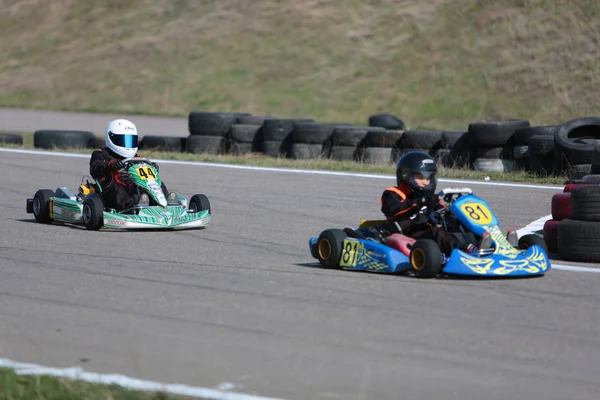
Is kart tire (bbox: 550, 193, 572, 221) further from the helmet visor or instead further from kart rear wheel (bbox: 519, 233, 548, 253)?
the helmet visor

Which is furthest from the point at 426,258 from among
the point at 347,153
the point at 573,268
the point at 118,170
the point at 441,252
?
the point at 347,153

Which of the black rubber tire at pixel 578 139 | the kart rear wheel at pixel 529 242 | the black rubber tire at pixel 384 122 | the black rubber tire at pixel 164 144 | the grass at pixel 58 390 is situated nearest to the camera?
the grass at pixel 58 390

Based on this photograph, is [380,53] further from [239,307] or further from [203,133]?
[239,307]

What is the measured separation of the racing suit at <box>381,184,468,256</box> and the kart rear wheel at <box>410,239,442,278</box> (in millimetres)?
283

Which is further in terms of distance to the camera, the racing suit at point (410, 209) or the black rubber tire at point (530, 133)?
the black rubber tire at point (530, 133)

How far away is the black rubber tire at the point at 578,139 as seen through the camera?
12.9 meters

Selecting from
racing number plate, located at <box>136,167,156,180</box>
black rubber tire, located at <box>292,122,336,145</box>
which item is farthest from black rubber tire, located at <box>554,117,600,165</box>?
racing number plate, located at <box>136,167,156,180</box>

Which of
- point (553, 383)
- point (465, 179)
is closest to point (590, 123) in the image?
point (465, 179)

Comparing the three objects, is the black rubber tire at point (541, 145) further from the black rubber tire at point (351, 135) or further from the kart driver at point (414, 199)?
the kart driver at point (414, 199)

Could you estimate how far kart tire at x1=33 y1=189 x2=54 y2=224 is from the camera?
401 inches

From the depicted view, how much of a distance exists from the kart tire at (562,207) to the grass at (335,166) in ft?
15.7

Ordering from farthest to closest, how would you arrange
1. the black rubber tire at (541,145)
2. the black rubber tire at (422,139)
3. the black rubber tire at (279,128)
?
the black rubber tire at (279,128)
the black rubber tire at (422,139)
the black rubber tire at (541,145)

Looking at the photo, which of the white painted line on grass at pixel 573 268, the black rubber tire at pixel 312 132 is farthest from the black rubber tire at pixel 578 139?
the white painted line on grass at pixel 573 268

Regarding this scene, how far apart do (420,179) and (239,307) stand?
193 cm
